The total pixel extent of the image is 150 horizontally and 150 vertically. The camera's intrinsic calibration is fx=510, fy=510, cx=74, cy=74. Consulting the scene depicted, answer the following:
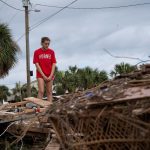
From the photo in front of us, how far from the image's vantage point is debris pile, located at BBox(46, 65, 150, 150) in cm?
379

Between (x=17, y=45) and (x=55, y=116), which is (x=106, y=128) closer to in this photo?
(x=55, y=116)

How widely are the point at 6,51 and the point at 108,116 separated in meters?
19.4

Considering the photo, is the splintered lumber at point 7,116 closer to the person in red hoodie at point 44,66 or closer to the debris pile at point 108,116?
the person in red hoodie at point 44,66

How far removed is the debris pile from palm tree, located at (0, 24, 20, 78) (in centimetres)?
1840

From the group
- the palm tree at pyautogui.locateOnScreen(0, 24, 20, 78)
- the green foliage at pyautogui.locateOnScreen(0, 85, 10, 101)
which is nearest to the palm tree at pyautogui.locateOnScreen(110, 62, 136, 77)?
the palm tree at pyautogui.locateOnScreen(0, 24, 20, 78)

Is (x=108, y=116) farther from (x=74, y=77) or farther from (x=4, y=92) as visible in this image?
(x=4, y=92)

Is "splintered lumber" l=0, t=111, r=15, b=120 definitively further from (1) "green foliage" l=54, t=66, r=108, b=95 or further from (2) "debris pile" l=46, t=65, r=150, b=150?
(1) "green foliage" l=54, t=66, r=108, b=95

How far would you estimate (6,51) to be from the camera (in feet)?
75.7

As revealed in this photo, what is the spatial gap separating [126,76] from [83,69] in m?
44.4

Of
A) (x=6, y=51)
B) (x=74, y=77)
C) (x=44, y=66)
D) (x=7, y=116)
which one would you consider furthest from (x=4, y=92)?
(x=7, y=116)

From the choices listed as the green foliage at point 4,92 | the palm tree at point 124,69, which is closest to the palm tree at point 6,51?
the palm tree at point 124,69

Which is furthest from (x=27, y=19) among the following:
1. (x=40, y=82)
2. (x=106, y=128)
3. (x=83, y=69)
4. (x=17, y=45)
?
(x=106, y=128)

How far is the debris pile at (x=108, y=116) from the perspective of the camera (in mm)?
3791

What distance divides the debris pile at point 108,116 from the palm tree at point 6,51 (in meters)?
18.4
